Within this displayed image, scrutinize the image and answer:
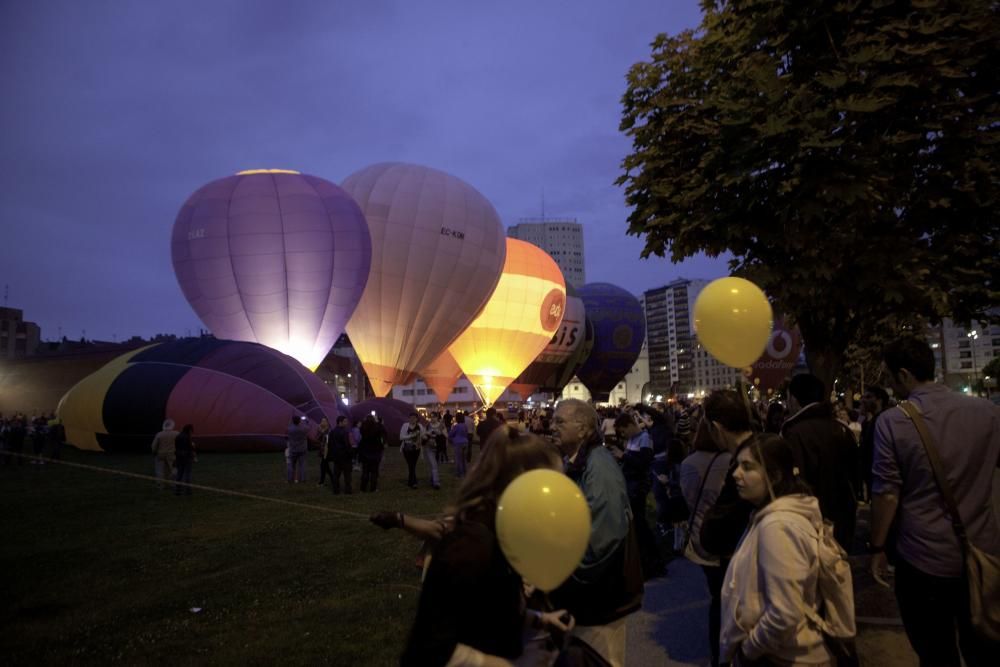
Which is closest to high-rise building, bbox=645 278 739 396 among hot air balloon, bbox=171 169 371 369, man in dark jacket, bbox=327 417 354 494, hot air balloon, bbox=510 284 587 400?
hot air balloon, bbox=510 284 587 400

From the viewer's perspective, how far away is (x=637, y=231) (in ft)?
28.9

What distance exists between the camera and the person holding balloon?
88.9 inches

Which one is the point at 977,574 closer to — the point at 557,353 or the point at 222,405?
the point at 222,405

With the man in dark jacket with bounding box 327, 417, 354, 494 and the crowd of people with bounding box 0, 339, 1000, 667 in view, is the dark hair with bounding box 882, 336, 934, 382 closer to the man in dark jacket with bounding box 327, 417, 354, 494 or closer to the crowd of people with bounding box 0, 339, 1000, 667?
the crowd of people with bounding box 0, 339, 1000, 667

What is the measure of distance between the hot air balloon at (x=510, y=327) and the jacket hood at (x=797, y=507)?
35.8 metres

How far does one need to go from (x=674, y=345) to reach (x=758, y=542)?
17255cm

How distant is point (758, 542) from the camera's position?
9.00 feet

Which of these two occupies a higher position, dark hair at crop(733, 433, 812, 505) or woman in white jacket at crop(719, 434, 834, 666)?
dark hair at crop(733, 433, 812, 505)

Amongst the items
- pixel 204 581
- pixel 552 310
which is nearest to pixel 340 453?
pixel 204 581

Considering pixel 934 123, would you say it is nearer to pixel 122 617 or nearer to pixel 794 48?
pixel 794 48

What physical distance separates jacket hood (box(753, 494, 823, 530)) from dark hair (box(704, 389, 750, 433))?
3.20 ft

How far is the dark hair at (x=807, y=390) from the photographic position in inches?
185

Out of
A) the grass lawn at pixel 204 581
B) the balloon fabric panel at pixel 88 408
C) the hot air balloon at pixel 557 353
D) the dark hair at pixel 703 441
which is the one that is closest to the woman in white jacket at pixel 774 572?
the dark hair at pixel 703 441

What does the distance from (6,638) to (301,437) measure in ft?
33.4
